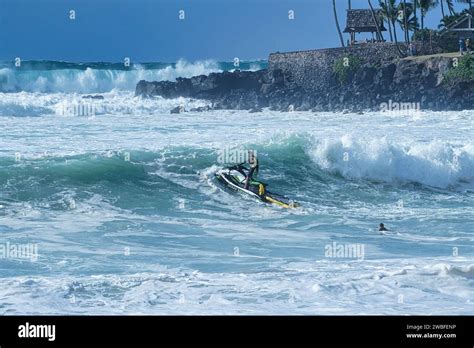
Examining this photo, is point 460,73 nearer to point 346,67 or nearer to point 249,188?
point 346,67

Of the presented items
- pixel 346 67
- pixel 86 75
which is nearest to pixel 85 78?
pixel 86 75

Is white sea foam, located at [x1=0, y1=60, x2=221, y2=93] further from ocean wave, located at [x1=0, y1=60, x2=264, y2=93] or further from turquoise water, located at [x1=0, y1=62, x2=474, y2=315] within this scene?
turquoise water, located at [x1=0, y1=62, x2=474, y2=315]

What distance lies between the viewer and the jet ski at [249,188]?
18.7m

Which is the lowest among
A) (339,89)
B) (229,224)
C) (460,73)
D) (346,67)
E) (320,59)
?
(229,224)

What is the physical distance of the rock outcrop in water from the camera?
161ft

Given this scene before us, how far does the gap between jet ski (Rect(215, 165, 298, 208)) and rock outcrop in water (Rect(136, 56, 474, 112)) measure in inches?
1127

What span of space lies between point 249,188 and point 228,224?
106 inches

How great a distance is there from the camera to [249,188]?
19.5 metres

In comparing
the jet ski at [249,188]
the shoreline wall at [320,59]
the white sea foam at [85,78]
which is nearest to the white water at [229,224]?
the jet ski at [249,188]

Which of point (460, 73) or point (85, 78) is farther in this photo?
point (85, 78)

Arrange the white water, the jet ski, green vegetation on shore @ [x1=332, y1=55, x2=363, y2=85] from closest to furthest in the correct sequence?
1. the white water
2. the jet ski
3. green vegetation on shore @ [x1=332, y1=55, x2=363, y2=85]

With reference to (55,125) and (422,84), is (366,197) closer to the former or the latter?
(55,125)

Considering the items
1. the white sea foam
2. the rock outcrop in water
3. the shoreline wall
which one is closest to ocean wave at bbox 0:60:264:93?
the white sea foam

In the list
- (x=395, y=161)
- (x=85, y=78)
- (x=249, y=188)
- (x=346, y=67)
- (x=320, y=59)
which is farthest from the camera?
(x=85, y=78)
